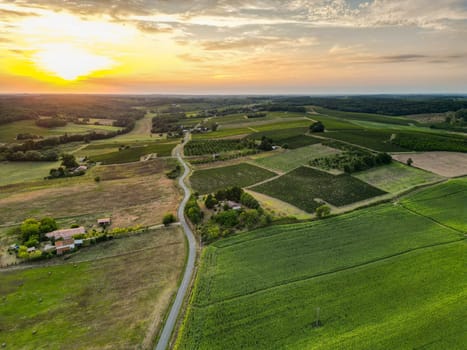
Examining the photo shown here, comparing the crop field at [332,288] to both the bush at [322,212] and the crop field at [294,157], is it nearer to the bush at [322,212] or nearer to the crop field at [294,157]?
the bush at [322,212]

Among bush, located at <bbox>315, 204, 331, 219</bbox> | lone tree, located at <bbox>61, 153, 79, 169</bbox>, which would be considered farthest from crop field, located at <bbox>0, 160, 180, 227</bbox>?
bush, located at <bbox>315, 204, 331, 219</bbox>

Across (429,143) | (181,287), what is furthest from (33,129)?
(429,143)

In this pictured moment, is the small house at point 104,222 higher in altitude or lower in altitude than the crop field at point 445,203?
lower

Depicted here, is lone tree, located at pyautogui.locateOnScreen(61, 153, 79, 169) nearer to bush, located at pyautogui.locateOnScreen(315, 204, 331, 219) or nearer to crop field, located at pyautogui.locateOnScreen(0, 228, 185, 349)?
crop field, located at pyautogui.locateOnScreen(0, 228, 185, 349)

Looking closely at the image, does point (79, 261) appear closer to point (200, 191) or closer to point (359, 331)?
point (200, 191)

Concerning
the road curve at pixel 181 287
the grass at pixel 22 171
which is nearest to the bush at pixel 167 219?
the road curve at pixel 181 287

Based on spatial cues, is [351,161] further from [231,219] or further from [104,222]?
[104,222]
